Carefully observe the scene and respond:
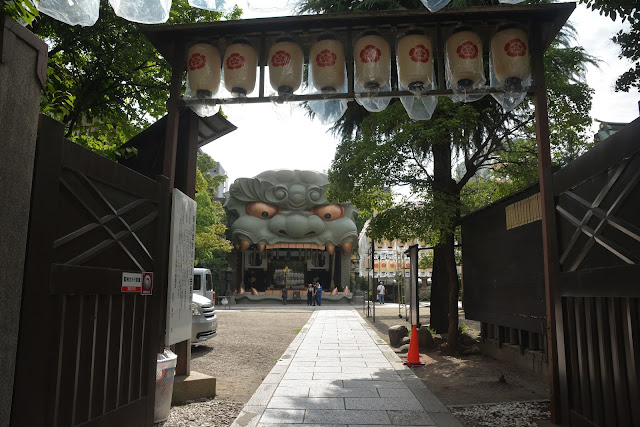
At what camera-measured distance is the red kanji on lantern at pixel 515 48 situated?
5633mm

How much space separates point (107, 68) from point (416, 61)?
593 centimetres

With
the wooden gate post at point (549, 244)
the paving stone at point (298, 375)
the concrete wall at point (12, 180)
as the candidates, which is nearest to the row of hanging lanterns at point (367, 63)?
the wooden gate post at point (549, 244)

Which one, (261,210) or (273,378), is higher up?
(261,210)

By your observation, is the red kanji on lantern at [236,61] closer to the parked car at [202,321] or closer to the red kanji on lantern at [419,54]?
the red kanji on lantern at [419,54]

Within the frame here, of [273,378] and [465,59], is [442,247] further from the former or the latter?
[465,59]

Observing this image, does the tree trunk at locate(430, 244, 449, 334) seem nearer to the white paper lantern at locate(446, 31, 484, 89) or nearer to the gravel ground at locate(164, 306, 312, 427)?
the gravel ground at locate(164, 306, 312, 427)

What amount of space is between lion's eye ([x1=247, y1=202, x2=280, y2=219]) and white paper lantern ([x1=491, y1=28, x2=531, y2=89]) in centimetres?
2931

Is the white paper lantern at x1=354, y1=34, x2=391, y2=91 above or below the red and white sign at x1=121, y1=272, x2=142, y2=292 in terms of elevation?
above

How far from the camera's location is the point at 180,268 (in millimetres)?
5688

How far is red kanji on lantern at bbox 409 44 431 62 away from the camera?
5.70 m

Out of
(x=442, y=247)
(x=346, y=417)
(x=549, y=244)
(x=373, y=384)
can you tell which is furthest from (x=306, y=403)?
(x=442, y=247)

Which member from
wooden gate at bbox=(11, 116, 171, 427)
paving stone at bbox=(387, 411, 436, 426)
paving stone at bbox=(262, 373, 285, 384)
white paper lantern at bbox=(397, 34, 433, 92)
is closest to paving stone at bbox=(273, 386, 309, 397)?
paving stone at bbox=(262, 373, 285, 384)

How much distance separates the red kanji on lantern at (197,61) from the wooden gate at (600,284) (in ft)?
14.1

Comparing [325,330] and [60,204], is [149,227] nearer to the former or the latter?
[60,204]
